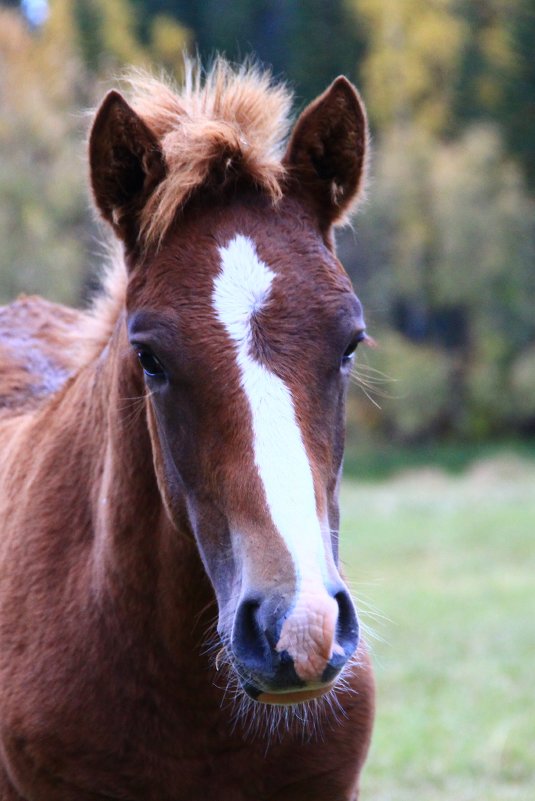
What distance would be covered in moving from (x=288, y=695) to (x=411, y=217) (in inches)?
1382

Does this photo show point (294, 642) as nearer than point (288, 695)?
Yes

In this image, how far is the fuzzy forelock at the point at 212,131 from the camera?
109 inches

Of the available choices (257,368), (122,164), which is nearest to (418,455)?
(122,164)

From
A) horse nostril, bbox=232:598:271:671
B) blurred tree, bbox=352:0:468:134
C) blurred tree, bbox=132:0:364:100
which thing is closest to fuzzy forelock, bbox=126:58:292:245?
horse nostril, bbox=232:598:271:671

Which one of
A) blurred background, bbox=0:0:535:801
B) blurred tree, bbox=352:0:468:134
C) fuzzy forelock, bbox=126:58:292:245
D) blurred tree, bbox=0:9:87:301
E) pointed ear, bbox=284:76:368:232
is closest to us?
fuzzy forelock, bbox=126:58:292:245

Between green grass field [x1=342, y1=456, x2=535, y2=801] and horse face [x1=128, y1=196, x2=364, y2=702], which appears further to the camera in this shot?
green grass field [x1=342, y1=456, x2=535, y2=801]

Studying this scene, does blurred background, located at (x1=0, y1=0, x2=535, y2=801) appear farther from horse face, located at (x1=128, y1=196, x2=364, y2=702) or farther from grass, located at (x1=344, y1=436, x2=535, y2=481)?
horse face, located at (x1=128, y1=196, x2=364, y2=702)

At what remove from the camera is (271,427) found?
2424 millimetres

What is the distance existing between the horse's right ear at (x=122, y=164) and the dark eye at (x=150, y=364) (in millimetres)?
408

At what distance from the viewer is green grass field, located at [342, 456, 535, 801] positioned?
589cm

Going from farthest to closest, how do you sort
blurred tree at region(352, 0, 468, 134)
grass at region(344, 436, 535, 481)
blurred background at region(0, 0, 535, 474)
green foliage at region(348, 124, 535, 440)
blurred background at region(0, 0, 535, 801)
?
blurred tree at region(352, 0, 468, 134), green foliage at region(348, 124, 535, 440), grass at region(344, 436, 535, 481), blurred background at region(0, 0, 535, 474), blurred background at region(0, 0, 535, 801)

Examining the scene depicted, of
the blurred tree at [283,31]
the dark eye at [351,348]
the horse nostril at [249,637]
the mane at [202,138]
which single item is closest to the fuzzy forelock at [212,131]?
the mane at [202,138]

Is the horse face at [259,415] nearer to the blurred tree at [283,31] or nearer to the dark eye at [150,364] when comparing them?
the dark eye at [150,364]

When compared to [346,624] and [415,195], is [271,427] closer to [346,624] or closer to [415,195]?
[346,624]
